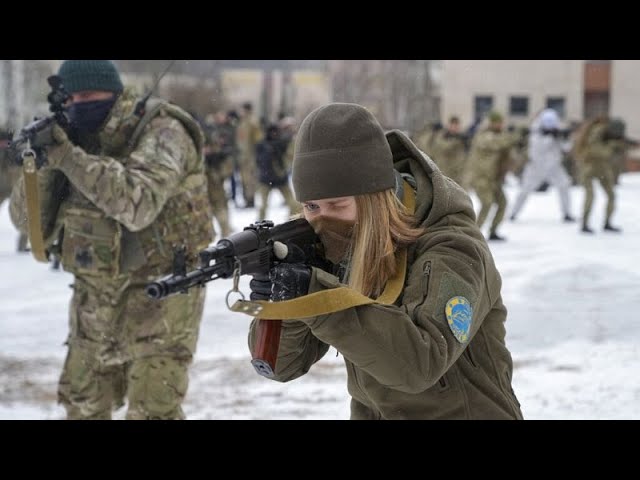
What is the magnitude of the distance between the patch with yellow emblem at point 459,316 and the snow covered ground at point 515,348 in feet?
10.1

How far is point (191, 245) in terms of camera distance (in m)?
4.02

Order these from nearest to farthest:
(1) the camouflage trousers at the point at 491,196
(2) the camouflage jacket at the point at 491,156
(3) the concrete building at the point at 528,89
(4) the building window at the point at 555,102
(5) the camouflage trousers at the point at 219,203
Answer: (5) the camouflage trousers at the point at 219,203, (1) the camouflage trousers at the point at 491,196, (2) the camouflage jacket at the point at 491,156, (3) the concrete building at the point at 528,89, (4) the building window at the point at 555,102

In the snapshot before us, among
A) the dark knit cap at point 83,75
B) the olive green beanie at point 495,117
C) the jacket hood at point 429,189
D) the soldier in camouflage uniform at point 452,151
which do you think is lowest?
the soldier in camouflage uniform at point 452,151

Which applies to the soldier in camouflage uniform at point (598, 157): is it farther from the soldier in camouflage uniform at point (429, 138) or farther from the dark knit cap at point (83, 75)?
the dark knit cap at point (83, 75)

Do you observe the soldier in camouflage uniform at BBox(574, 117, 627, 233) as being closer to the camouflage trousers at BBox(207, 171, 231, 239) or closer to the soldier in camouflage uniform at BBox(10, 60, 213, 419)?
the camouflage trousers at BBox(207, 171, 231, 239)

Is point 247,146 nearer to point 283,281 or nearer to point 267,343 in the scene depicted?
point 267,343

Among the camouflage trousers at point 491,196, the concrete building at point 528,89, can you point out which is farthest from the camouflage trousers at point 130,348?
the concrete building at point 528,89

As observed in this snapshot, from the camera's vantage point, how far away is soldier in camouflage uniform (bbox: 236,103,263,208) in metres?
Result: 17.3

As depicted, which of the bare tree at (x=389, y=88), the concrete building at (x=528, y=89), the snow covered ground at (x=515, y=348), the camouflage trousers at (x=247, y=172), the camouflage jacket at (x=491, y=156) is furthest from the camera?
the concrete building at (x=528, y=89)

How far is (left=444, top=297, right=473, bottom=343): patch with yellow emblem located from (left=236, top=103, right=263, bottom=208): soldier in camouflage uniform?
602 inches

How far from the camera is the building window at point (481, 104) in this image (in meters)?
29.0

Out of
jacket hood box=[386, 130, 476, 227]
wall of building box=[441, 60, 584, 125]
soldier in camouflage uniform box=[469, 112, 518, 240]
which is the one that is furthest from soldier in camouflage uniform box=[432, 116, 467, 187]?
wall of building box=[441, 60, 584, 125]
